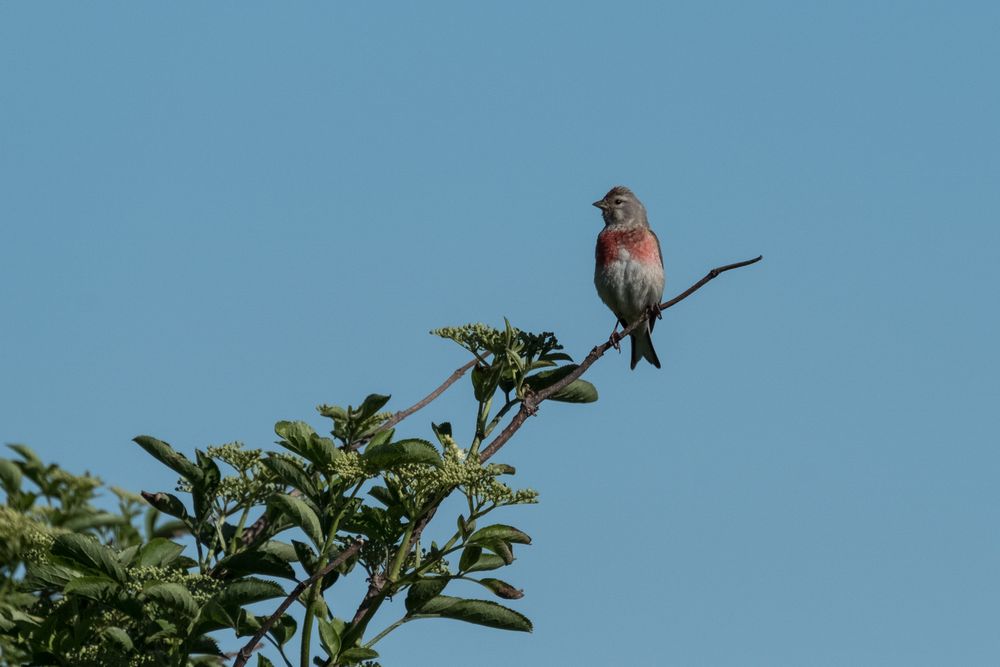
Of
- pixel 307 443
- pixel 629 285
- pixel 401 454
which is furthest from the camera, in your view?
pixel 629 285

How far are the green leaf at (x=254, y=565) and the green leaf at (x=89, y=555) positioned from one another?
292mm

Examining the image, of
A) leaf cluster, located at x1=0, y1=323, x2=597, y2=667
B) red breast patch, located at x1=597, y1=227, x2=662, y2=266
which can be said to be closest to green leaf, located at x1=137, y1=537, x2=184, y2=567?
leaf cluster, located at x1=0, y1=323, x2=597, y2=667

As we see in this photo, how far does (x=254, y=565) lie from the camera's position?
3840 mm

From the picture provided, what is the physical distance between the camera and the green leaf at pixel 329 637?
348 cm

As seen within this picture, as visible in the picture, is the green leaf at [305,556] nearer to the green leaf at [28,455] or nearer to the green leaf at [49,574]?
the green leaf at [49,574]

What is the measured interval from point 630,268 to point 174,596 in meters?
7.77

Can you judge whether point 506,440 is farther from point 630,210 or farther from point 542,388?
point 630,210

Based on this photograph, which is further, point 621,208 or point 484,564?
point 621,208

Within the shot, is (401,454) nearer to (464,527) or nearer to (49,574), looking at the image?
(464,527)

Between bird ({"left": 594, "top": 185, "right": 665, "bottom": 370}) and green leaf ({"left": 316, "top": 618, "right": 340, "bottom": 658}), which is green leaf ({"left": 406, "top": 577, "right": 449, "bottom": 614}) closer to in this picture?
green leaf ({"left": 316, "top": 618, "right": 340, "bottom": 658})

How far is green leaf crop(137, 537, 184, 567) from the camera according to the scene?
404cm

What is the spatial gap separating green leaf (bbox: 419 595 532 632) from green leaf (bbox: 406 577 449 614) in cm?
3

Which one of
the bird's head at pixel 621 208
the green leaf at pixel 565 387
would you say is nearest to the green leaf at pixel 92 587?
the green leaf at pixel 565 387

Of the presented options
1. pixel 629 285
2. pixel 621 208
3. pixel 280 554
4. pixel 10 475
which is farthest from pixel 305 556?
pixel 621 208
